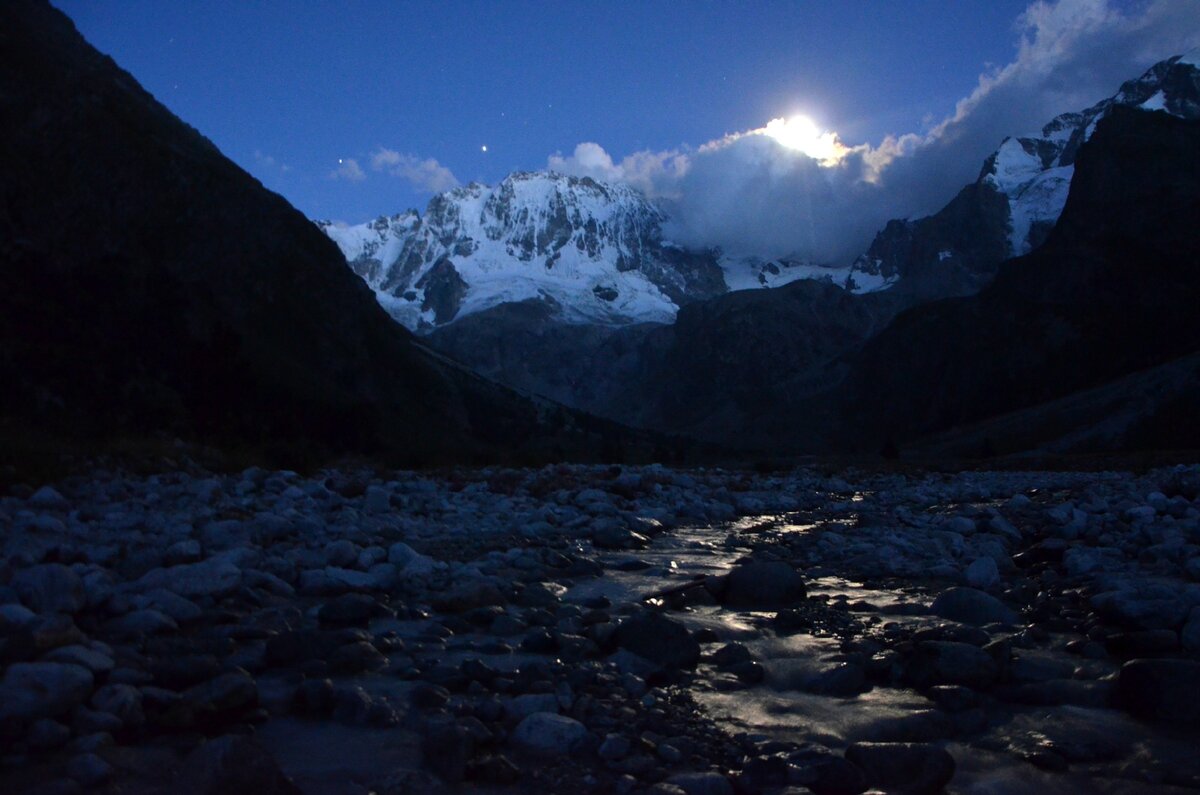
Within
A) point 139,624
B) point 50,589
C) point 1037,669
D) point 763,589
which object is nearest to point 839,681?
point 1037,669

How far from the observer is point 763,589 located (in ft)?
27.8

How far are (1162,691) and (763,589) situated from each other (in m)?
3.87

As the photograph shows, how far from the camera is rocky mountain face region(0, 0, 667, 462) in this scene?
87.5 ft

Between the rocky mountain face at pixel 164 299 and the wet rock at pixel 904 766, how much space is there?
18.3 metres

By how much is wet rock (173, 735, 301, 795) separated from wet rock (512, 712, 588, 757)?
1189 mm

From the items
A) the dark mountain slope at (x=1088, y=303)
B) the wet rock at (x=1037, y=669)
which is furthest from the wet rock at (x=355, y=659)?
the dark mountain slope at (x=1088, y=303)

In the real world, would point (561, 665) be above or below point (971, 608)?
below

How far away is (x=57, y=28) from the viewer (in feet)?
205

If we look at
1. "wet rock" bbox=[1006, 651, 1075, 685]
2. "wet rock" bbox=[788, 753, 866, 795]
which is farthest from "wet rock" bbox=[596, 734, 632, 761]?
"wet rock" bbox=[1006, 651, 1075, 685]

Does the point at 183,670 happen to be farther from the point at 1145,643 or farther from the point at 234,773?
the point at 1145,643

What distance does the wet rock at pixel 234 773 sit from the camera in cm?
360

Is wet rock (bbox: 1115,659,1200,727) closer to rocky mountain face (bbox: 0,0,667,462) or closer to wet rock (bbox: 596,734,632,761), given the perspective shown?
wet rock (bbox: 596,734,632,761)

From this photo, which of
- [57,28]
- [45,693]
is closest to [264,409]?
[45,693]

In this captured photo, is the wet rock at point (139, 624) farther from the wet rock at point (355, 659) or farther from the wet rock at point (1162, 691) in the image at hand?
the wet rock at point (1162, 691)
